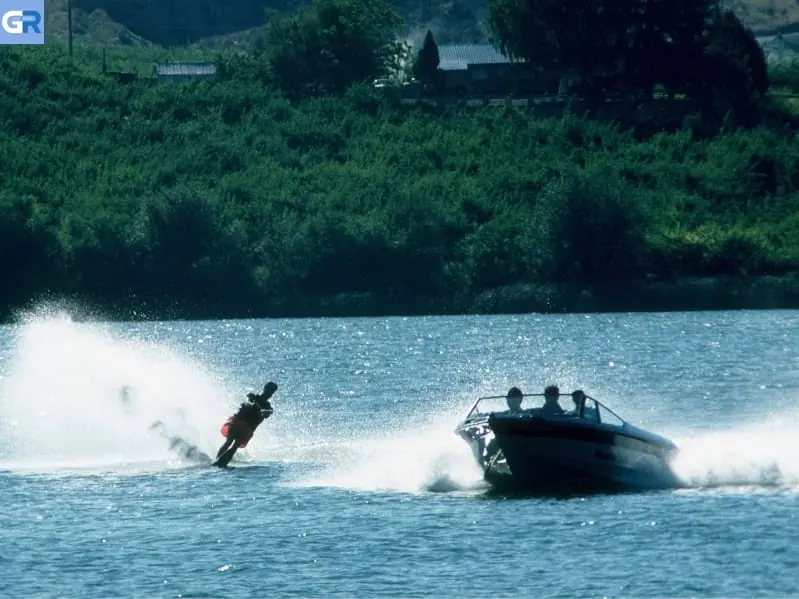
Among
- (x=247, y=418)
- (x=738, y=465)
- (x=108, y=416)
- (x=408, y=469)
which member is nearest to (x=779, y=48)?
(x=108, y=416)

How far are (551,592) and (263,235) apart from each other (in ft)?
309

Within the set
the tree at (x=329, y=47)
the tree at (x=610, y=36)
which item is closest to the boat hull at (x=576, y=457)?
the tree at (x=610, y=36)

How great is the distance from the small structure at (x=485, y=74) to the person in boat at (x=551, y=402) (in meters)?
104

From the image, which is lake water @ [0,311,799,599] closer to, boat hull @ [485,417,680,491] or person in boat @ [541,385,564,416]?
boat hull @ [485,417,680,491]

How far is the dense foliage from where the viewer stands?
116812mm

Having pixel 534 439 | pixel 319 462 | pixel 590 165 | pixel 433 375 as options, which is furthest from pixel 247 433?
pixel 590 165

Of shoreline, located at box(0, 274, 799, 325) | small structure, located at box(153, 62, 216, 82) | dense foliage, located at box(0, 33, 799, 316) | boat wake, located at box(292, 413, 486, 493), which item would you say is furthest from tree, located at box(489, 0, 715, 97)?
boat wake, located at box(292, 413, 486, 493)

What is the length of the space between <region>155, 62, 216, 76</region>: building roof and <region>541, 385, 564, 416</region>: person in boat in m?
133

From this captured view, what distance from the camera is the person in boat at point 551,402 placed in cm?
3872

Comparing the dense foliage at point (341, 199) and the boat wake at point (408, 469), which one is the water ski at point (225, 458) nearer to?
the boat wake at point (408, 469)

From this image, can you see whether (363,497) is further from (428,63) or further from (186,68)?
(186,68)

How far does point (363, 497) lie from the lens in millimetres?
39906

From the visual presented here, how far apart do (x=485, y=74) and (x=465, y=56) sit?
237 inches

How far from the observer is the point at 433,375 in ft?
240
